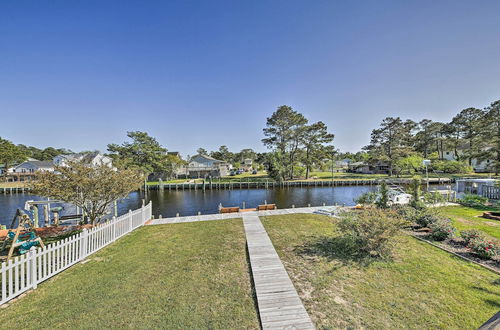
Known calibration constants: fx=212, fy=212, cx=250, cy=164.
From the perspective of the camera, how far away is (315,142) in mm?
47812

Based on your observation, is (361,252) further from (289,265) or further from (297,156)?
(297,156)

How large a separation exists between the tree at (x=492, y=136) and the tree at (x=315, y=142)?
23080 mm

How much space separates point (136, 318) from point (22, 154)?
75.4 m

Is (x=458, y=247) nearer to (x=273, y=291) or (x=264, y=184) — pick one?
(x=273, y=291)

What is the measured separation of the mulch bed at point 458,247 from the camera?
6.55 metres

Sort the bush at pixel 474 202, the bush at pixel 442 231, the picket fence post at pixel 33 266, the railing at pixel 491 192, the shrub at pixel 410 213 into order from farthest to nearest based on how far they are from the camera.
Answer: the railing at pixel 491 192, the bush at pixel 474 202, the shrub at pixel 410 213, the bush at pixel 442 231, the picket fence post at pixel 33 266

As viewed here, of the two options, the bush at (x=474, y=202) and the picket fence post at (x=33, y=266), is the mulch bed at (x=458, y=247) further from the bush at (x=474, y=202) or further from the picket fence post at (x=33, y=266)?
the picket fence post at (x=33, y=266)

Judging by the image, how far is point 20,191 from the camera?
128 feet

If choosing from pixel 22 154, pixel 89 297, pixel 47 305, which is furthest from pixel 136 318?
pixel 22 154

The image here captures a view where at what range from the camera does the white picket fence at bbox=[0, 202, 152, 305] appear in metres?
4.96

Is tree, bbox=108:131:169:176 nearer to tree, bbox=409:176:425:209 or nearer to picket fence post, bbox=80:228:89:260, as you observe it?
picket fence post, bbox=80:228:89:260

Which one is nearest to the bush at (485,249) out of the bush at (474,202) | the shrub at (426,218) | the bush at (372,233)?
the bush at (372,233)

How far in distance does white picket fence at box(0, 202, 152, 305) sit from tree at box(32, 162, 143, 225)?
1.58m

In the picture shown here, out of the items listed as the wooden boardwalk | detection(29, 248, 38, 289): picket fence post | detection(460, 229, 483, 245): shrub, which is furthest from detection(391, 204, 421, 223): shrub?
detection(29, 248, 38, 289): picket fence post
